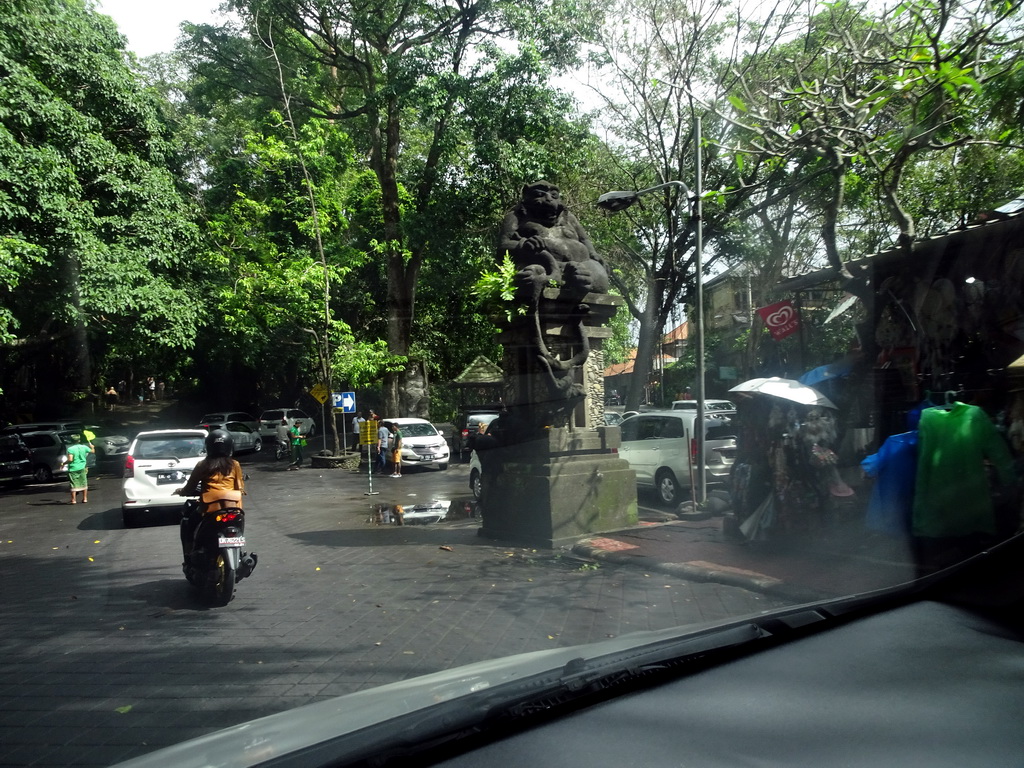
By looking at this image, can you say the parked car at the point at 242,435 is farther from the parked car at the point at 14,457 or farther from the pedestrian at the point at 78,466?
the pedestrian at the point at 78,466

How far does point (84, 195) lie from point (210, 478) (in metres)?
15.9

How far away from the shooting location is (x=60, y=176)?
17844mm

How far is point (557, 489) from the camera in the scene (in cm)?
993

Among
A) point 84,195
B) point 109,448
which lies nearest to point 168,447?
point 84,195

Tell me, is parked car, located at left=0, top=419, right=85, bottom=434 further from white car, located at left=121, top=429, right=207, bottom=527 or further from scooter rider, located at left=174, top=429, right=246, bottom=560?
scooter rider, located at left=174, top=429, right=246, bottom=560

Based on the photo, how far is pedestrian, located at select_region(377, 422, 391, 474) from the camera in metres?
23.4

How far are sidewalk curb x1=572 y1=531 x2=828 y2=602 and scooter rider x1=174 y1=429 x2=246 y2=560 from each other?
4097 millimetres

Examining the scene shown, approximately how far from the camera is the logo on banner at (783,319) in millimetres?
12172


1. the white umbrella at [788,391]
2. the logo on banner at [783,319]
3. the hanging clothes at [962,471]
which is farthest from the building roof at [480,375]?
the hanging clothes at [962,471]

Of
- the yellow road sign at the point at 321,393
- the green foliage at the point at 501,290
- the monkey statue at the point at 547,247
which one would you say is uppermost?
the monkey statue at the point at 547,247

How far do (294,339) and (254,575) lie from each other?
24.3 meters

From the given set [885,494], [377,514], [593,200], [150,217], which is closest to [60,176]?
[150,217]

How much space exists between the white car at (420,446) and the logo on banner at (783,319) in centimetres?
1340

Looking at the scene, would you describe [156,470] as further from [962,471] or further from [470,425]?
[962,471]
